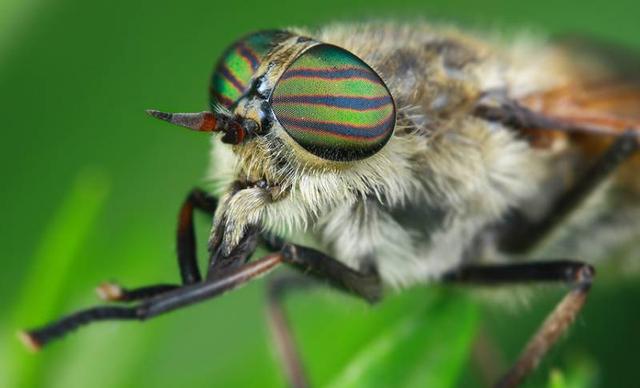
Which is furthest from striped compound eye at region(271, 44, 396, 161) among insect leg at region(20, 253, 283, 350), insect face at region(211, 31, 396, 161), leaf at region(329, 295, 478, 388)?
leaf at region(329, 295, 478, 388)

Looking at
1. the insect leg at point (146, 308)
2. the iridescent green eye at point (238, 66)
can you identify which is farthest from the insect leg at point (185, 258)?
the iridescent green eye at point (238, 66)

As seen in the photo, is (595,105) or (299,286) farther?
(299,286)

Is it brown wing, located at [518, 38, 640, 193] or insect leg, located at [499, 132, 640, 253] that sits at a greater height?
brown wing, located at [518, 38, 640, 193]

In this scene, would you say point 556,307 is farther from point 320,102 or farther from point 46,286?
point 46,286

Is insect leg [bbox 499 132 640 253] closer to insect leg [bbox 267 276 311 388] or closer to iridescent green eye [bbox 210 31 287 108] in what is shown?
insect leg [bbox 267 276 311 388]

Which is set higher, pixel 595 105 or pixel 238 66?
pixel 238 66

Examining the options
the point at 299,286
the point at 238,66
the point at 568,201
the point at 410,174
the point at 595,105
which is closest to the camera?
the point at 238,66

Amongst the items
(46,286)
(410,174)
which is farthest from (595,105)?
(46,286)
